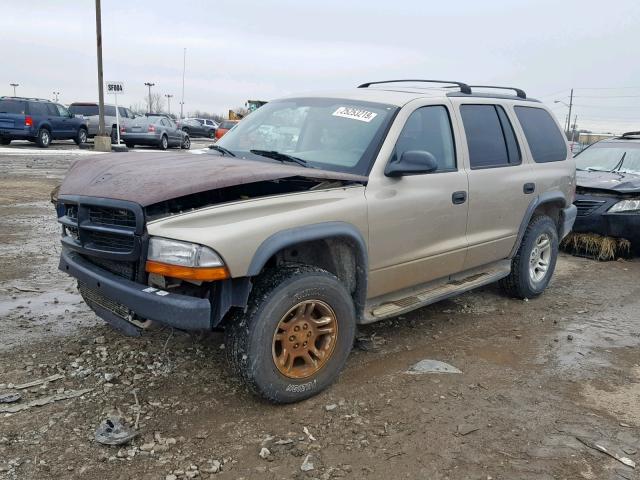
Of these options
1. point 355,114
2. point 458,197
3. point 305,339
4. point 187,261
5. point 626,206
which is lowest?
A: point 305,339

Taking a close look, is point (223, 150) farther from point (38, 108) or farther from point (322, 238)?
point (38, 108)

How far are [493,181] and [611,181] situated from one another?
3763mm

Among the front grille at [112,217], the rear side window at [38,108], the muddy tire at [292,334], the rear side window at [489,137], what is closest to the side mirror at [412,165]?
the muddy tire at [292,334]

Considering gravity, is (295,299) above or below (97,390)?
above

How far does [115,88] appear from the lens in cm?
2259

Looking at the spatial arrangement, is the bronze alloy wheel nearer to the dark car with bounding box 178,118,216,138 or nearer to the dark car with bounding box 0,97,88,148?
the dark car with bounding box 0,97,88,148

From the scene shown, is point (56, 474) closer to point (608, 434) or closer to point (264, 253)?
point (264, 253)

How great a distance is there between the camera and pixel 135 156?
3949 millimetres

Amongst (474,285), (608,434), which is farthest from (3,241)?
(608,434)

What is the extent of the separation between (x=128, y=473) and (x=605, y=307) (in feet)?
15.6

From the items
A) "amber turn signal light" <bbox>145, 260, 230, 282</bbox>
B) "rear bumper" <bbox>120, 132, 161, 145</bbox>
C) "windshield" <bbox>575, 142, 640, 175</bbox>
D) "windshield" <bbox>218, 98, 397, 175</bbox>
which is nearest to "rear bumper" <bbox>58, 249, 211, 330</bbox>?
"amber turn signal light" <bbox>145, 260, 230, 282</bbox>

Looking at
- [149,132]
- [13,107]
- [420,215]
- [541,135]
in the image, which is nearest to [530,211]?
[541,135]

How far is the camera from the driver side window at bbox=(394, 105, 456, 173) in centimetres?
411

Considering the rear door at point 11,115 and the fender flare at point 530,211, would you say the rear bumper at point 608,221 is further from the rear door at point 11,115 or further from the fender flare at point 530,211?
the rear door at point 11,115
